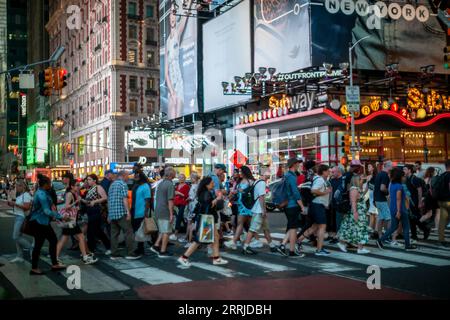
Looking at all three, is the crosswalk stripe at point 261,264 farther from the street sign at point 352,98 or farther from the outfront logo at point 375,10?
the outfront logo at point 375,10

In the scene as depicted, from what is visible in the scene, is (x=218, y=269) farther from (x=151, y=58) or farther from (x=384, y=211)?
(x=151, y=58)

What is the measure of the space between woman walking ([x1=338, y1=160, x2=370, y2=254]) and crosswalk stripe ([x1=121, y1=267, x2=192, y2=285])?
4294 millimetres

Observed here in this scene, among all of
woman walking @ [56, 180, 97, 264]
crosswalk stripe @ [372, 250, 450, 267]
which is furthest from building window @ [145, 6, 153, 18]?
crosswalk stripe @ [372, 250, 450, 267]

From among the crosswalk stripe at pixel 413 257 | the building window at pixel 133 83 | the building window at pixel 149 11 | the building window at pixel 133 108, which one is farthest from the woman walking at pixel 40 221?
the building window at pixel 149 11

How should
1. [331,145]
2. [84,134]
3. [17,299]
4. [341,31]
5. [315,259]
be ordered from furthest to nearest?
[84,134]
[341,31]
[331,145]
[315,259]
[17,299]

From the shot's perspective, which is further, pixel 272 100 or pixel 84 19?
pixel 84 19

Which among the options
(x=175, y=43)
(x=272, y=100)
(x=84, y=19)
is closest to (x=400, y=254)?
(x=272, y=100)

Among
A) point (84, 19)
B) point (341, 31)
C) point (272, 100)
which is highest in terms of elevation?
point (84, 19)

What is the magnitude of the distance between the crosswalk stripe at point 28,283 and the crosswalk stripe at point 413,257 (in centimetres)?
646

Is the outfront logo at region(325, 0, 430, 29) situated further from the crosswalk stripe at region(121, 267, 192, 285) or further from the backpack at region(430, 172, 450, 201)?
the crosswalk stripe at region(121, 267, 192, 285)

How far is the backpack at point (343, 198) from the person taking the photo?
12.2 m

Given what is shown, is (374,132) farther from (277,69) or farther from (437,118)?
(277,69)

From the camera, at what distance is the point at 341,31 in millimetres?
38375

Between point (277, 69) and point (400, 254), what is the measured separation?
2968 centimetres
